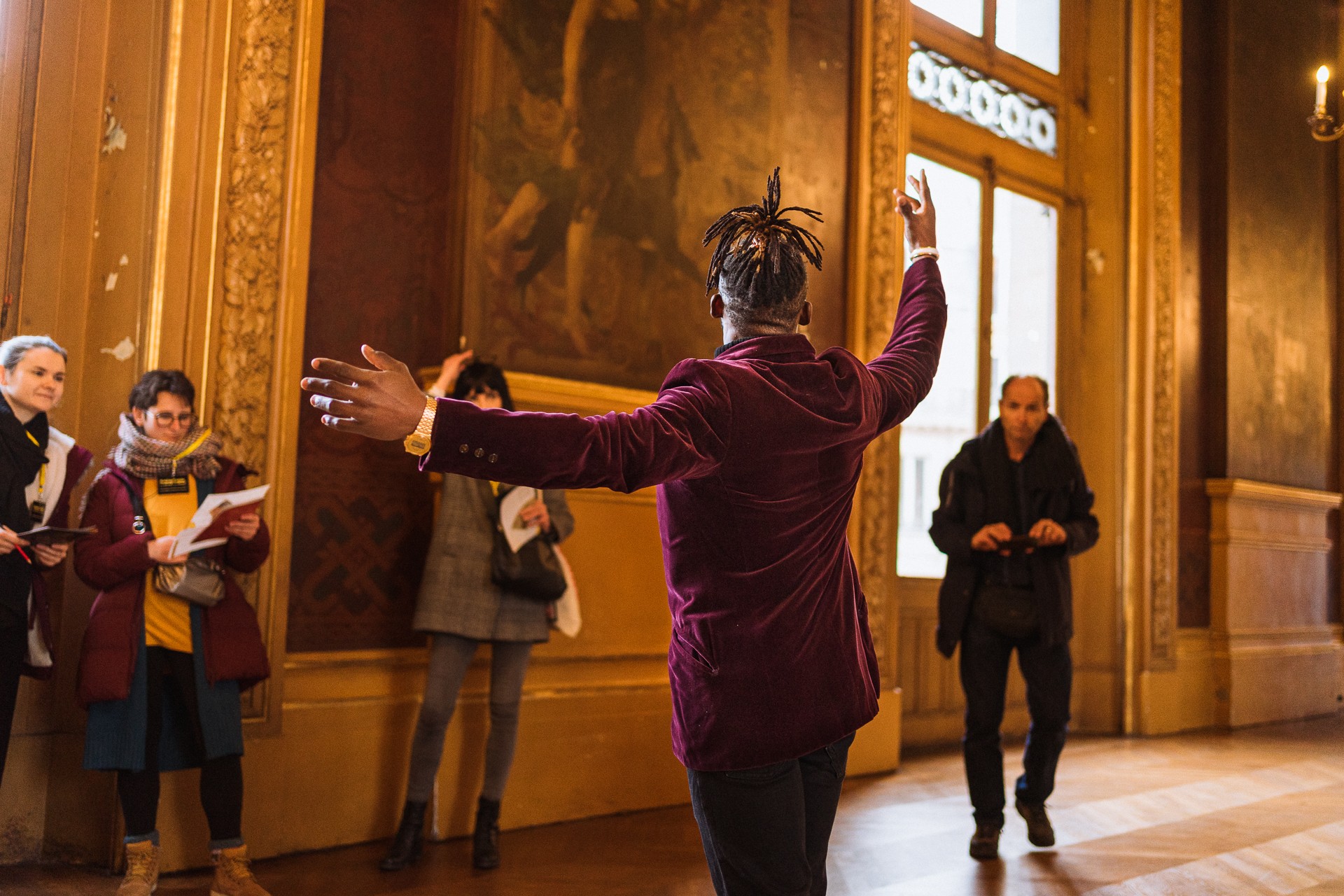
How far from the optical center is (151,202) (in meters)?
4.03

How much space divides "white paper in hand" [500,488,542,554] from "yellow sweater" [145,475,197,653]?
1.06m

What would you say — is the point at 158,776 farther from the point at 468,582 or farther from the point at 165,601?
the point at 468,582

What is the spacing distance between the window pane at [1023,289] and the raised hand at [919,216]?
5406 millimetres

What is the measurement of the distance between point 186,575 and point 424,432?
228 cm

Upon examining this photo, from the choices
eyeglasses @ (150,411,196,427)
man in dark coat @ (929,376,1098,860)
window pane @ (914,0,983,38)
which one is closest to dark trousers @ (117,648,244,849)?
eyeglasses @ (150,411,196,427)

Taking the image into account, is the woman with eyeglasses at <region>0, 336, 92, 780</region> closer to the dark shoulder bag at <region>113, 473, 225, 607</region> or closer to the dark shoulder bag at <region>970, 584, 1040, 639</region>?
the dark shoulder bag at <region>113, 473, 225, 607</region>

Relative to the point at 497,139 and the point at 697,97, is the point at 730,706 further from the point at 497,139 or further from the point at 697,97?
the point at 697,97

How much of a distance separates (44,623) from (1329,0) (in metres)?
11.2

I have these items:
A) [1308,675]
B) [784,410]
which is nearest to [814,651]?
[784,410]

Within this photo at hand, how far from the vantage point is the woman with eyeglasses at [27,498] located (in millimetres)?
3395

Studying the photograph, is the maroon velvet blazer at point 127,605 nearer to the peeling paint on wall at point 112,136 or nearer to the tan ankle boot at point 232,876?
the tan ankle boot at point 232,876

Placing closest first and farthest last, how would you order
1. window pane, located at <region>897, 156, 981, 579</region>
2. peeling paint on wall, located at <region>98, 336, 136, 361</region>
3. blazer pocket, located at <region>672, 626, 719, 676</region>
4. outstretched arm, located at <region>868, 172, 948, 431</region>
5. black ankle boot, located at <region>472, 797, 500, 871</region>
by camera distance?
blazer pocket, located at <region>672, 626, 719, 676</region> < outstretched arm, located at <region>868, 172, 948, 431</region> < peeling paint on wall, located at <region>98, 336, 136, 361</region> < black ankle boot, located at <region>472, 797, 500, 871</region> < window pane, located at <region>897, 156, 981, 579</region>

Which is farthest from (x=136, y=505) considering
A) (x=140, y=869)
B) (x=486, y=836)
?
(x=486, y=836)

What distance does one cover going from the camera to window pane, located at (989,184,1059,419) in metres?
7.93
